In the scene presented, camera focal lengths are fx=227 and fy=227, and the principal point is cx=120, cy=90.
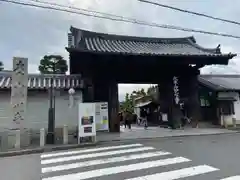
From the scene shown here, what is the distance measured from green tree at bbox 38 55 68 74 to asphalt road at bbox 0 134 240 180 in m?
27.1

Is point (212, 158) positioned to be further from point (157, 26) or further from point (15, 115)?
point (15, 115)

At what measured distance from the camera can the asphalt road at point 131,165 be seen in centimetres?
536

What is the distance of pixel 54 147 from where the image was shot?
941 centimetres

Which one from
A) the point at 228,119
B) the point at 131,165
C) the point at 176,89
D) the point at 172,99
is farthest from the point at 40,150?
the point at 228,119

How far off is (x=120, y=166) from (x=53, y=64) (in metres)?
31.4

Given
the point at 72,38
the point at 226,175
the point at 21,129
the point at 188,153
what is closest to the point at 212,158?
the point at 188,153

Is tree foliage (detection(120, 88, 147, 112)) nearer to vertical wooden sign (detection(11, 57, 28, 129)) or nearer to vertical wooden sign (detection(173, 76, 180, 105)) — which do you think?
vertical wooden sign (detection(173, 76, 180, 105))

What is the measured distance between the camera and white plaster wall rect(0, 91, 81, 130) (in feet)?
41.1

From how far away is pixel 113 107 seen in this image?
47.2 ft

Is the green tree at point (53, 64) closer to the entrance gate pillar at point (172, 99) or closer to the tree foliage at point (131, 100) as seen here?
the tree foliage at point (131, 100)

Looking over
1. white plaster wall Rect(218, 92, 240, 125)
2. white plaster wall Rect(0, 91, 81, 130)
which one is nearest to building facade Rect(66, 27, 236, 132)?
white plaster wall Rect(0, 91, 81, 130)

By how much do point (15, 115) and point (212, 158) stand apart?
327 inches

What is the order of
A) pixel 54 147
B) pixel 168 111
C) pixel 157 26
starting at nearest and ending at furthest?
pixel 157 26
pixel 54 147
pixel 168 111

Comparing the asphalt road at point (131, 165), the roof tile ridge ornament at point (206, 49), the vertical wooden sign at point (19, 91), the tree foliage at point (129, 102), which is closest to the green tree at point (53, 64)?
the tree foliage at point (129, 102)
